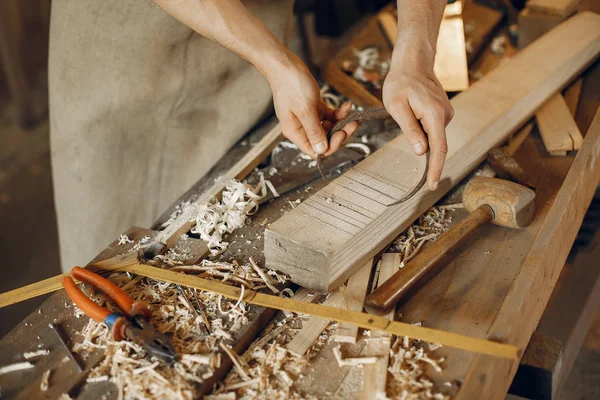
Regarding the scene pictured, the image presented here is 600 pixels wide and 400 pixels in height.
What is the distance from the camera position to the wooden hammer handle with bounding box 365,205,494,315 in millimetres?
1301

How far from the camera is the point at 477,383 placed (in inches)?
44.8

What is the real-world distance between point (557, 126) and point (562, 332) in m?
1.09

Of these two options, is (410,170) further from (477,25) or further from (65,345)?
(477,25)

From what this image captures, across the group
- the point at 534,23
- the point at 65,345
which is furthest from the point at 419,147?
the point at 534,23

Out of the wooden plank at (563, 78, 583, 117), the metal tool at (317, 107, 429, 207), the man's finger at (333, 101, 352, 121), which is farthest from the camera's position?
the wooden plank at (563, 78, 583, 117)

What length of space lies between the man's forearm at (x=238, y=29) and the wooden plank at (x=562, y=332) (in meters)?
0.95

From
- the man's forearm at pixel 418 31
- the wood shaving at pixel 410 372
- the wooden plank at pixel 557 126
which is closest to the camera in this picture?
the wood shaving at pixel 410 372

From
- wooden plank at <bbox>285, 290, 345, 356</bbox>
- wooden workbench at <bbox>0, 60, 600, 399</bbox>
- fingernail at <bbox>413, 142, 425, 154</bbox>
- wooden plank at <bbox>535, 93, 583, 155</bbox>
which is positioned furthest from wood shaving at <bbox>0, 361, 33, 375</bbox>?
wooden plank at <bbox>535, 93, 583, 155</bbox>

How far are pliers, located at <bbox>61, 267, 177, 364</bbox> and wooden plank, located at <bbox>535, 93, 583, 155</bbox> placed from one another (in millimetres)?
1352

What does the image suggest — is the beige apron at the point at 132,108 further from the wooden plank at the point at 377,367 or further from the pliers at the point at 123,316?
the wooden plank at the point at 377,367

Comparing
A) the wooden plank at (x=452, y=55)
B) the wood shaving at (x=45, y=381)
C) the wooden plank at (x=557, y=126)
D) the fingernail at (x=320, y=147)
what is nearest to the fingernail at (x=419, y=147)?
the fingernail at (x=320, y=147)

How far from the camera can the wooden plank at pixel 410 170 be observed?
4.46 feet

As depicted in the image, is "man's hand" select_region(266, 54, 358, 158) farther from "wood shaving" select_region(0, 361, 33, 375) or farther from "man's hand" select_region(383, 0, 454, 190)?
"wood shaving" select_region(0, 361, 33, 375)

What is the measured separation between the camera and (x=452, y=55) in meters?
2.38
